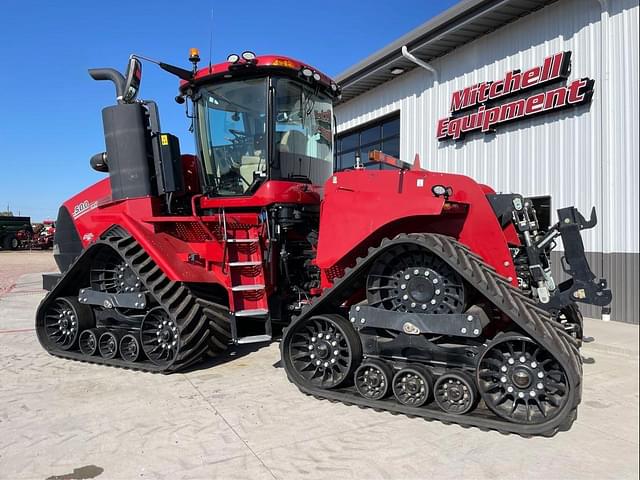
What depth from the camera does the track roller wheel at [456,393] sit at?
3.65 meters

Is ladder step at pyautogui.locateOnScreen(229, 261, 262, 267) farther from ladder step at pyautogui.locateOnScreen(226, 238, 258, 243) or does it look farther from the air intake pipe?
the air intake pipe

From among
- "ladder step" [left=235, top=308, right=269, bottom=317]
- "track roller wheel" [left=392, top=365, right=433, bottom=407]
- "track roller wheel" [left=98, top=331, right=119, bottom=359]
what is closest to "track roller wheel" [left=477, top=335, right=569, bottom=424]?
"track roller wheel" [left=392, top=365, right=433, bottom=407]

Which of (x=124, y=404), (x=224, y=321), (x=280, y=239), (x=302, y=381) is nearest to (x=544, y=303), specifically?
(x=302, y=381)

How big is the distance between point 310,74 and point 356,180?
1890 millimetres

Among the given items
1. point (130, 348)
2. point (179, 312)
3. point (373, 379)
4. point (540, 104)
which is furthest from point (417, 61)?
point (373, 379)

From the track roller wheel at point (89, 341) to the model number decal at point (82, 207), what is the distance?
155 centimetres

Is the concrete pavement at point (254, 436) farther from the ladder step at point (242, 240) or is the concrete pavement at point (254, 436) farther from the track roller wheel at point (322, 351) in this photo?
the ladder step at point (242, 240)

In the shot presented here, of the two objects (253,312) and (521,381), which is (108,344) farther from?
(521,381)

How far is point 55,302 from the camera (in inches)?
243

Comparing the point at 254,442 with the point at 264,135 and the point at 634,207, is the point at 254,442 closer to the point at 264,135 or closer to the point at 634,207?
the point at 264,135

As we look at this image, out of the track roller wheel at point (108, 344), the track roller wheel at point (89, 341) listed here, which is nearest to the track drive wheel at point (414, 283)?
the track roller wheel at point (108, 344)

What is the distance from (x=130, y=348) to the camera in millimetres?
Answer: 5492

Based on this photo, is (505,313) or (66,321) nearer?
(505,313)

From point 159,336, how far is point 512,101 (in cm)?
738
